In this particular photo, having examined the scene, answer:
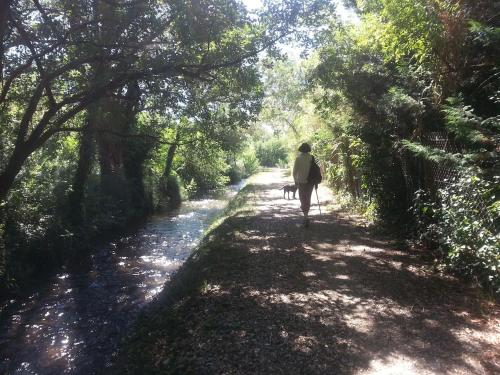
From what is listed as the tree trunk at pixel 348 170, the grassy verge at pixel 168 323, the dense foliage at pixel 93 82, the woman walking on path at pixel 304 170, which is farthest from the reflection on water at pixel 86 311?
the tree trunk at pixel 348 170

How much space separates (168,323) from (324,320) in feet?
7.45

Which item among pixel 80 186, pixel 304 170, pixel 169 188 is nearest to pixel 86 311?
pixel 304 170

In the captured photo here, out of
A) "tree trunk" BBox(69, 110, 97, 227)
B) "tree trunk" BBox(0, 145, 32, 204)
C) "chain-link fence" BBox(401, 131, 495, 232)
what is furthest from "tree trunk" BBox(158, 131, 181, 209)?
"chain-link fence" BBox(401, 131, 495, 232)

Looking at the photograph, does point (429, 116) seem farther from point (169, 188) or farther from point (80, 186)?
point (169, 188)

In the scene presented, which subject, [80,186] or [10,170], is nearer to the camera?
[10,170]

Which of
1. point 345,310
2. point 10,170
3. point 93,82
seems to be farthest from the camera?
point 93,82

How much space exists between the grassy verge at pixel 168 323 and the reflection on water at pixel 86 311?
615 millimetres

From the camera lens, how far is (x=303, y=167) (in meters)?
10.4


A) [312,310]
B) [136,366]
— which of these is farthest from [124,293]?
[312,310]

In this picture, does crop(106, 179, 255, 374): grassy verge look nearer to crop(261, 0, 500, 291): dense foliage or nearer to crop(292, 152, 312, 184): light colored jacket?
crop(292, 152, 312, 184): light colored jacket

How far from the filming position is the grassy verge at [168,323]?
4848 millimetres

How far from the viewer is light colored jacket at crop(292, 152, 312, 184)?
10.3m

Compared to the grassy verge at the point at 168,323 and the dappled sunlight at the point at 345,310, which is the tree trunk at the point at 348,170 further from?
the grassy verge at the point at 168,323

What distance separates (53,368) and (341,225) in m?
7.79
